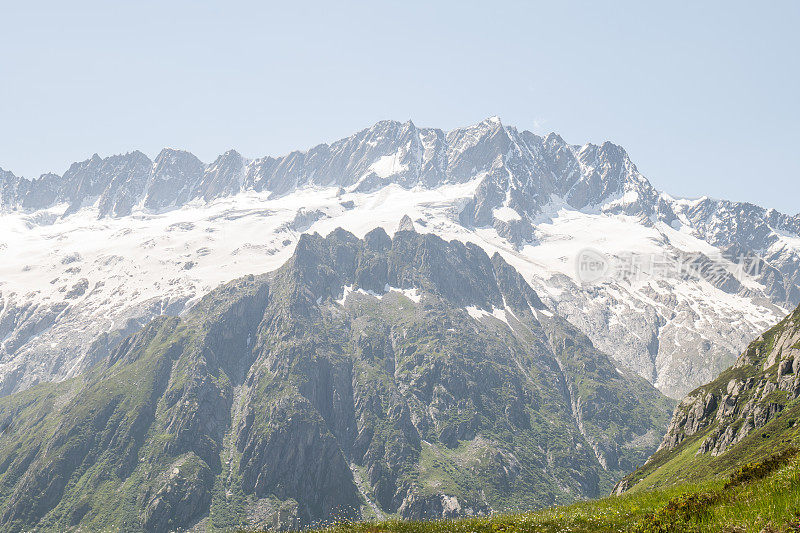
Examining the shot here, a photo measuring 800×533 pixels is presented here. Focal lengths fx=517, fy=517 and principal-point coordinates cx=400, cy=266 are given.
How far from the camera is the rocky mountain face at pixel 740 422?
124m

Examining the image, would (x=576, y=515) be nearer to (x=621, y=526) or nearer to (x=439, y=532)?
(x=621, y=526)

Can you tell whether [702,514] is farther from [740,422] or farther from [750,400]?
[750,400]

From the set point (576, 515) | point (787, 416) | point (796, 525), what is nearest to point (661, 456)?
point (787, 416)

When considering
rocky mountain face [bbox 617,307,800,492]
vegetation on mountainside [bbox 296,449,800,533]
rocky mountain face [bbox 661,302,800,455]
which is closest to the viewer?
vegetation on mountainside [bbox 296,449,800,533]

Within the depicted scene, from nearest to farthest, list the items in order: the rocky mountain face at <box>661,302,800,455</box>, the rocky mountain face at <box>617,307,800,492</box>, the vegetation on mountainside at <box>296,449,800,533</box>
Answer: the vegetation on mountainside at <box>296,449,800,533</box> → the rocky mountain face at <box>617,307,800,492</box> → the rocky mountain face at <box>661,302,800,455</box>

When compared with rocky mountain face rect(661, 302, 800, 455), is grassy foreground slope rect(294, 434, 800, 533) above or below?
above

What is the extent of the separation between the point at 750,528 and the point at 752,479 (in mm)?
7490

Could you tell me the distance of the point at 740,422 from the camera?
493 ft

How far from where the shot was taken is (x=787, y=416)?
129000mm

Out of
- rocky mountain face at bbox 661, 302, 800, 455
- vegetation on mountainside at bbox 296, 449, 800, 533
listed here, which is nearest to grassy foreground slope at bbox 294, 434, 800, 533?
vegetation on mountainside at bbox 296, 449, 800, 533

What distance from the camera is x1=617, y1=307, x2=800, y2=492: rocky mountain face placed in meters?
124

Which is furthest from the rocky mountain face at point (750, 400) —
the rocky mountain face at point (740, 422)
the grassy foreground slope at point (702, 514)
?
the grassy foreground slope at point (702, 514)

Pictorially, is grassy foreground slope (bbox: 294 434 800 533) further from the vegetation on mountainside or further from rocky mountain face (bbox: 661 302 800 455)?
rocky mountain face (bbox: 661 302 800 455)

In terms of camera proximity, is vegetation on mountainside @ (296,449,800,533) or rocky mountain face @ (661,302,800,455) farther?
rocky mountain face @ (661,302,800,455)
